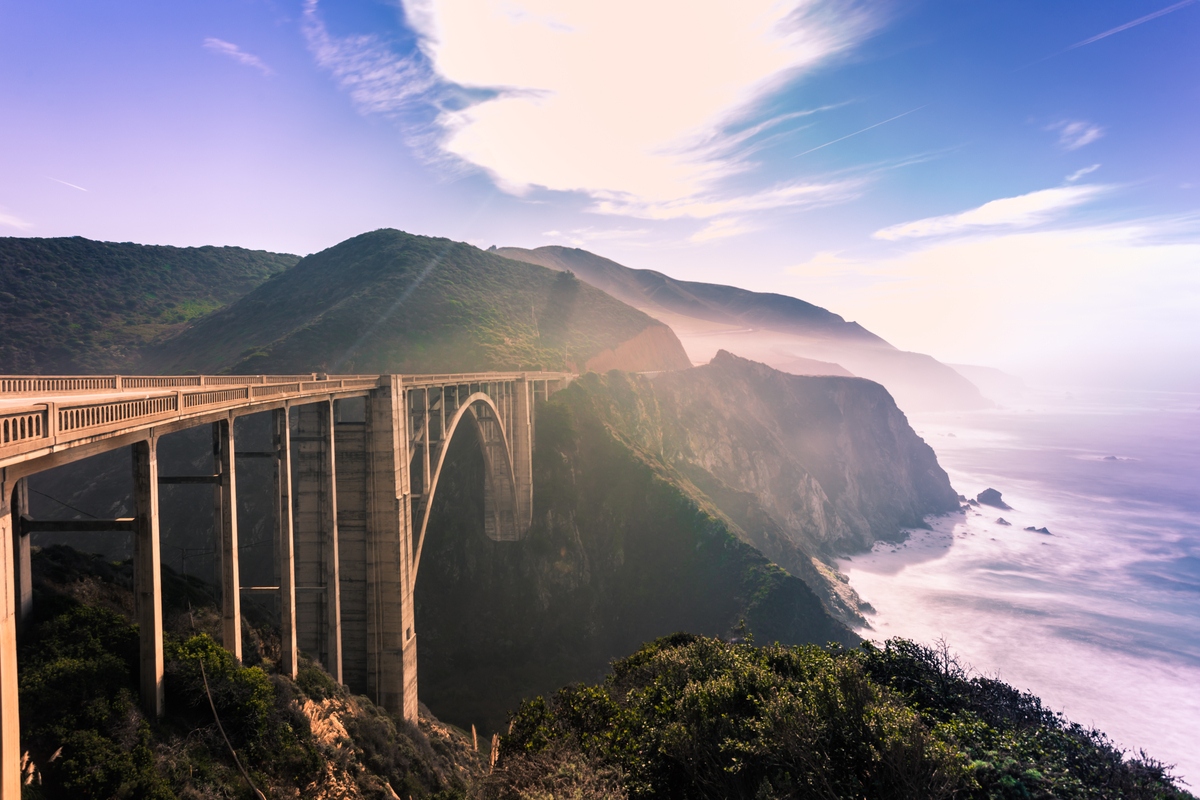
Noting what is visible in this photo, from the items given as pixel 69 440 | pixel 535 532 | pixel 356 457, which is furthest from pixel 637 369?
pixel 69 440

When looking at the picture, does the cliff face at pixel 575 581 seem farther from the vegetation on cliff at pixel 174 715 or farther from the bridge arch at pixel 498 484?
the vegetation on cliff at pixel 174 715

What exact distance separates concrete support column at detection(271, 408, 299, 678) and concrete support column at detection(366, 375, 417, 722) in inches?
250

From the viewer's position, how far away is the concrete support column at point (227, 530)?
12750mm

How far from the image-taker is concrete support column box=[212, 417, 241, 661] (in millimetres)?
12750

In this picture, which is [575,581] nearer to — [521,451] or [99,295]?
[521,451]

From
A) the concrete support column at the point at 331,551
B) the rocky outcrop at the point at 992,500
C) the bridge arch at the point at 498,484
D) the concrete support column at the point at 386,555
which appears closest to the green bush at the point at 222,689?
the concrete support column at the point at 331,551

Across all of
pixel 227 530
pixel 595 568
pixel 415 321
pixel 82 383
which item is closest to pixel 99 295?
pixel 415 321

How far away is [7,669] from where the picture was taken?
6840 millimetres

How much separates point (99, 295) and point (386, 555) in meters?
105

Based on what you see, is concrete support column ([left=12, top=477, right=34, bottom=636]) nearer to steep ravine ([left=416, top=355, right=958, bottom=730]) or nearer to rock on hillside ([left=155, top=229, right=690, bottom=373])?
steep ravine ([left=416, top=355, right=958, bottom=730])

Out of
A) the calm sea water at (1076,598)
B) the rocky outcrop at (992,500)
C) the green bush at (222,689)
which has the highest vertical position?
the green bush at (222,689)

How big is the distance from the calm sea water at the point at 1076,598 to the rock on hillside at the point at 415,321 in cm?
5351

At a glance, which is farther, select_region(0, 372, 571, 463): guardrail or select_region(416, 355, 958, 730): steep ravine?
select_region(416, 355, 958, 730): steep ravine

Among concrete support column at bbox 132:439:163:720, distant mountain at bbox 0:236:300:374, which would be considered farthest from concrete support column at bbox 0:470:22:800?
distant mountain at bbox 0:236:300:374
